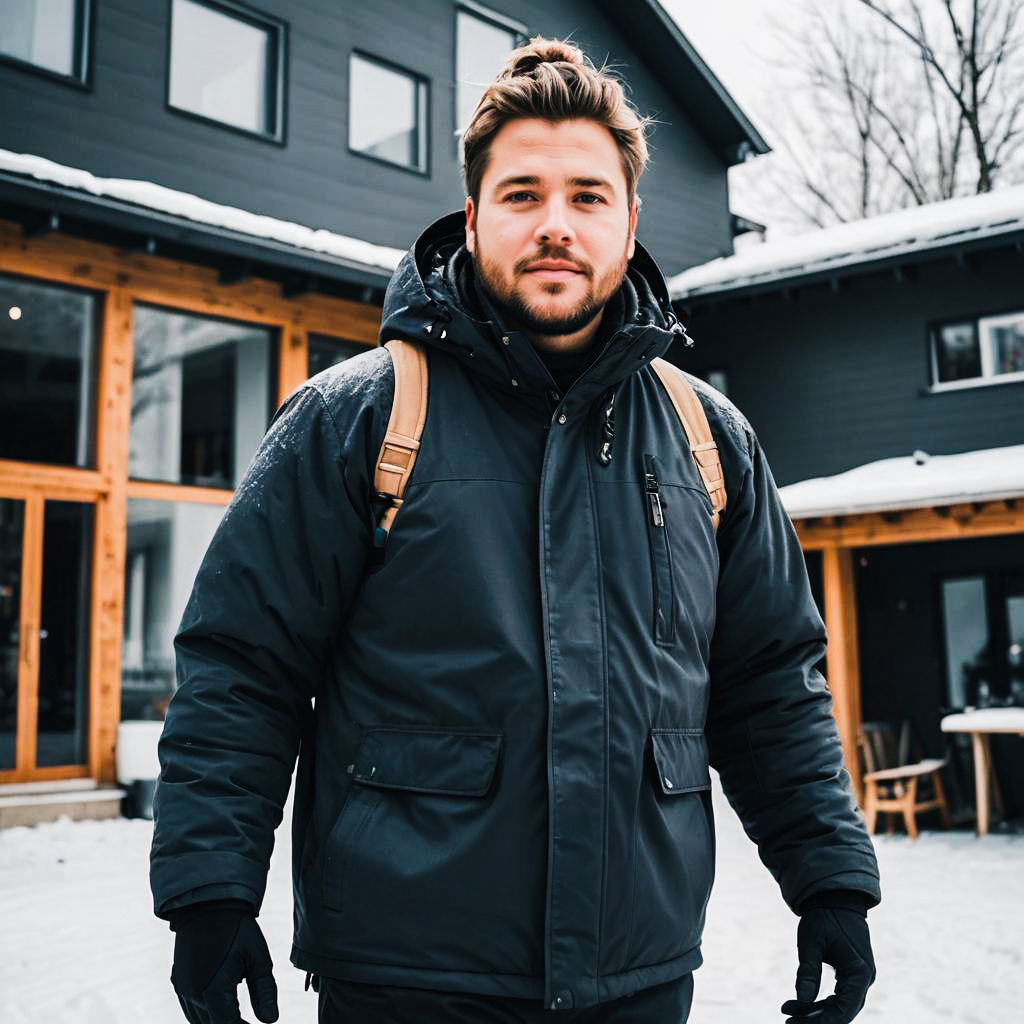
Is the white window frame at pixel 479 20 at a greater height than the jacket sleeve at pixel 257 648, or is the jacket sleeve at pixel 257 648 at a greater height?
the white window frame at pixel 479 20

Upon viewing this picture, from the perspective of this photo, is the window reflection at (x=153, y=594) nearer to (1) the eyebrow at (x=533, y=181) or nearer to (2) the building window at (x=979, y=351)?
(2) the building window at (x=979, y=351)

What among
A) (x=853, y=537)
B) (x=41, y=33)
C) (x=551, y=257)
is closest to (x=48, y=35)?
(x=41, y=33)

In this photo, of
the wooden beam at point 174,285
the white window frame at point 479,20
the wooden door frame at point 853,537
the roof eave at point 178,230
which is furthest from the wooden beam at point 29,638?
the wooden door frame at point 853,537

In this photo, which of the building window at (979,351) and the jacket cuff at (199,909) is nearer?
the jacket cuff at (199,909)

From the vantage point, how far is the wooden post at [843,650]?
11977mm

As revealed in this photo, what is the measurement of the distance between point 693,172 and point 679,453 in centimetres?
1517

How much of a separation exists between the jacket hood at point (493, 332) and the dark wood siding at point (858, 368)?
37.3 ft

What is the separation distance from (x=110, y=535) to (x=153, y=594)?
23.8 inches

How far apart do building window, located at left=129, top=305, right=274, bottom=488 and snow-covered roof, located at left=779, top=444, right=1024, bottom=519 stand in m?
5.08

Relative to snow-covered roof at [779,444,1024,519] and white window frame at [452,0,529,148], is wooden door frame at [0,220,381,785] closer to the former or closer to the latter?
white window frame at [452,0,529,148]

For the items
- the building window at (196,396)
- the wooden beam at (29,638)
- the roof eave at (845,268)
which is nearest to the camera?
the wooden beam at (29,638)

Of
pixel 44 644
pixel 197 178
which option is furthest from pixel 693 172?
pixel 44 644

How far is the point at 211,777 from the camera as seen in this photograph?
1826 mm

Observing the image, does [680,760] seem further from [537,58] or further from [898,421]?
[898,421]
